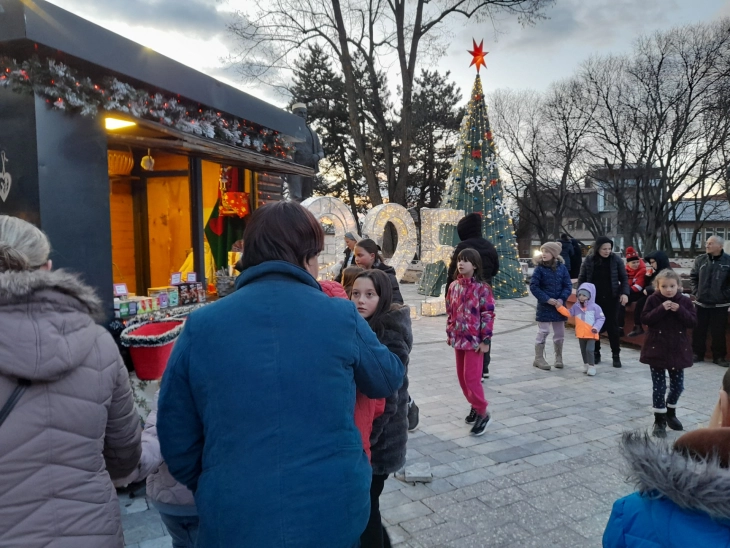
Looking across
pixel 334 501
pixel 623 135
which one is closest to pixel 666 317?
pixel 334 501

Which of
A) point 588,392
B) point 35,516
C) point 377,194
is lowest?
point 588,392

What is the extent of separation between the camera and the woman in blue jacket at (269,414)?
1491mm

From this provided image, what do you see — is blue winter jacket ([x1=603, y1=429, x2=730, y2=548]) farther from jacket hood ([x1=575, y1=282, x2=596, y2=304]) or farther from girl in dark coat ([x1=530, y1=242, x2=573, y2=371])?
jacket hood ([x1=575, y1=282, x2=596, y2=304])

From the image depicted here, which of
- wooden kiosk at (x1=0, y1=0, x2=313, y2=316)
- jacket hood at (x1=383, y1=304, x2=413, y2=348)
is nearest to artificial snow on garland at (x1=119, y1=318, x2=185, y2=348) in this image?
wooden kiosk at (x1=0, y1=0, x2=313, y2=316)

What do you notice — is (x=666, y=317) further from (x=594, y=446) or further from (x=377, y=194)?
(x=377, y=194)

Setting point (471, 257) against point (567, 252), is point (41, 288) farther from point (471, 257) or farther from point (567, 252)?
point (567, 252)

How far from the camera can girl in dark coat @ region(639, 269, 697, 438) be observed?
5.14 metres

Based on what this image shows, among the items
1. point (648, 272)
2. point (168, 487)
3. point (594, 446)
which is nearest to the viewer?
point (168, 487)

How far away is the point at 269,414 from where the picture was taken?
1.49 metres

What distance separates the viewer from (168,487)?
2.14m

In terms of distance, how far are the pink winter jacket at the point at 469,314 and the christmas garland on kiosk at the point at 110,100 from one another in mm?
3021

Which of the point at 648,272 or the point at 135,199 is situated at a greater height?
the point at 135,199

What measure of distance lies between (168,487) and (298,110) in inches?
294

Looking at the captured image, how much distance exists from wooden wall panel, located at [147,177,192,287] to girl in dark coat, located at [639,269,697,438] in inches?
211
